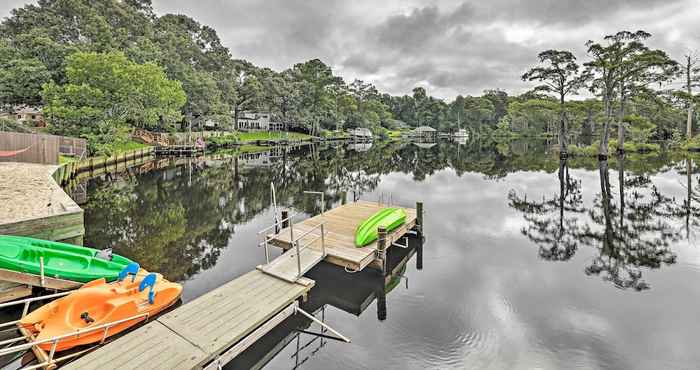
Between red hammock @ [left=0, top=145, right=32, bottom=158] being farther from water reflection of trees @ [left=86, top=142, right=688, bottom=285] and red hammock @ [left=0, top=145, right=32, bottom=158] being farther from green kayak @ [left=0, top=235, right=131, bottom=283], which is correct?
green kayak @ [left=0, top=235, right=131, bottom=283]

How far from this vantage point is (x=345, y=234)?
988 cm

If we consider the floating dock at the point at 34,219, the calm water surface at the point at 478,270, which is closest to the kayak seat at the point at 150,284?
the calm water surface at the point at 478,270

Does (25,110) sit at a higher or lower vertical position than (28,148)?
higher

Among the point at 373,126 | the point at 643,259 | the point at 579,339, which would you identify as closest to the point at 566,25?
the point at 643,259

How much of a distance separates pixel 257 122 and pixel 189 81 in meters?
27.8

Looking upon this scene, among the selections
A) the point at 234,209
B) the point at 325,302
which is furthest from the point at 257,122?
the point at 325,302

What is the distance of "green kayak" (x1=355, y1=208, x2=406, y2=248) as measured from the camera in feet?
29.3

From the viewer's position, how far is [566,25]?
3509cm

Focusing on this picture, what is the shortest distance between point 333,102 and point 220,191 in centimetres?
5428

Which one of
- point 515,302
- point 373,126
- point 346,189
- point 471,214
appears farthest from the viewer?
point 373,126

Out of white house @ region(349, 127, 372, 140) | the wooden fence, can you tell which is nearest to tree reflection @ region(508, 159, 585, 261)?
the wooden fence

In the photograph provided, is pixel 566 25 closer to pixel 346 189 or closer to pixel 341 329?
pixel 346 189

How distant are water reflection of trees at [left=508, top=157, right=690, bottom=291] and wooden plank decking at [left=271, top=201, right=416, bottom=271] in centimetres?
505

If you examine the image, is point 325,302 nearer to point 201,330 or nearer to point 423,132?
point 201,330
